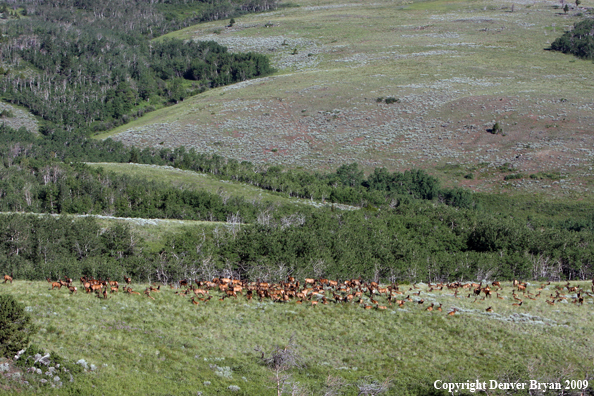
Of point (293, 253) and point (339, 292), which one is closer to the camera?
point (339, 292)

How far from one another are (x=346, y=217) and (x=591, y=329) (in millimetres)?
68208

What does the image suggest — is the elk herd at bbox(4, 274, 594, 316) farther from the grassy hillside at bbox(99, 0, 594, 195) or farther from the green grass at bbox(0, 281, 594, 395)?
the grassy hillside at bbox(99, 0, 594, 195)

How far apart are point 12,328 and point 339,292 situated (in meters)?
24.4

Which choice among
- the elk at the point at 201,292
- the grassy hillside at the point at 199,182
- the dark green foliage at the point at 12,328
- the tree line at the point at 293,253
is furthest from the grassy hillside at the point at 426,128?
the dark green foliage at the point at 12,328

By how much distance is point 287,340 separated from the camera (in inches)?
1383

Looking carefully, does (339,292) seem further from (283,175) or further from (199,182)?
(283,175)

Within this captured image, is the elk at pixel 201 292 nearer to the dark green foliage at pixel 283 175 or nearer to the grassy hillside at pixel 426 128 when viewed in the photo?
the dark green foliage at pixel 283 175

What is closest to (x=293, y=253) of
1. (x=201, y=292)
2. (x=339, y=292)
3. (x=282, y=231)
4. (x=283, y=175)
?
(x=282, y=231)

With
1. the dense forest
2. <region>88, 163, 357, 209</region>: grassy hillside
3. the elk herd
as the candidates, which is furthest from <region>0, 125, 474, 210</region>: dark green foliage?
the elk herd

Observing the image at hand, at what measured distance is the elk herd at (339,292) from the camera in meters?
38.7

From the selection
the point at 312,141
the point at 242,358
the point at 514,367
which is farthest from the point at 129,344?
the point at 312,141

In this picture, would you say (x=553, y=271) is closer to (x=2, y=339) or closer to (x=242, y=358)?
(x=242, y=358)

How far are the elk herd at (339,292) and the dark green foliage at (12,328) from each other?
26.5ft

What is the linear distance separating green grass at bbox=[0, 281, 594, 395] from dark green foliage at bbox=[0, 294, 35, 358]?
1777 mm
